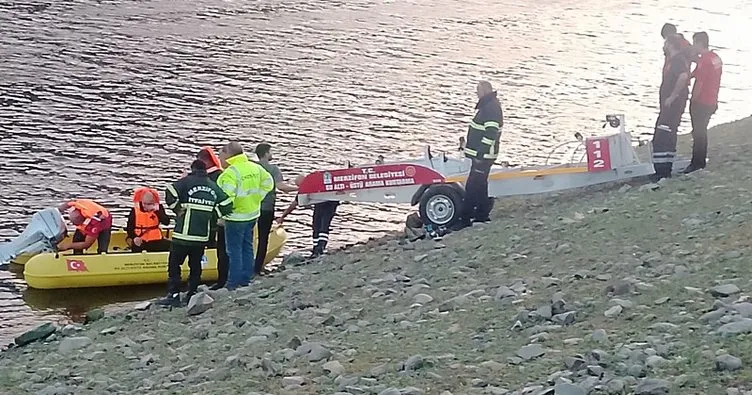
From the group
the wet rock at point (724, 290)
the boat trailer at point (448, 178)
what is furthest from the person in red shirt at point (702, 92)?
the wet rock at point (724, 290)

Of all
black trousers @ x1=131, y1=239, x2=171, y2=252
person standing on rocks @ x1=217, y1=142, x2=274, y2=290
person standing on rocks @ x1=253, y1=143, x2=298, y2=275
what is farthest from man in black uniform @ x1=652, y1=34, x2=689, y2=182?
black trousers @ x1=131, y1=239, x2=171, y2=252

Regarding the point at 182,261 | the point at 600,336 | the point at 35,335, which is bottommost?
the point at 35,335

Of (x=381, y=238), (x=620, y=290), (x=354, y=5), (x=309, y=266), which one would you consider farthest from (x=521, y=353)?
(x=354, y=5)

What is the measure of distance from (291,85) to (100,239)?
1610 centimetres

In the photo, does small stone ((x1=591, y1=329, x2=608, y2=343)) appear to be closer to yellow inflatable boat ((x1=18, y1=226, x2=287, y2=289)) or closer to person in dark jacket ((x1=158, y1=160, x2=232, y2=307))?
person in dark jacket ((x1=158, y1=160, x2=232, y2=307))

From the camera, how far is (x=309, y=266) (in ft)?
49.8

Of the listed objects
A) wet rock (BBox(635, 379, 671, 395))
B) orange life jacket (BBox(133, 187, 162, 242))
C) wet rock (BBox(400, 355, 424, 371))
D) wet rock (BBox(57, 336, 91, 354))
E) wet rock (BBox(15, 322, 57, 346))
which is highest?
wet rock (BBox(635, 379, 671, 395))

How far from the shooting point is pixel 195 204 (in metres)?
12.5

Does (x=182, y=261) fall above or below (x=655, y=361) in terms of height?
below

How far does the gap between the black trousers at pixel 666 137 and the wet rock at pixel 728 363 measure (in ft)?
29.5

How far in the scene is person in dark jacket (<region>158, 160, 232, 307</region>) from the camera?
12.5 meters

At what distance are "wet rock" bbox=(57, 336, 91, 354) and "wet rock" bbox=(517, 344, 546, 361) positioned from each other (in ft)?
18.0

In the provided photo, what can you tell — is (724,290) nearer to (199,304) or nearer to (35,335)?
(199,304)

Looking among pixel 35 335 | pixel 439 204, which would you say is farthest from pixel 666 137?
pixel 35 335
